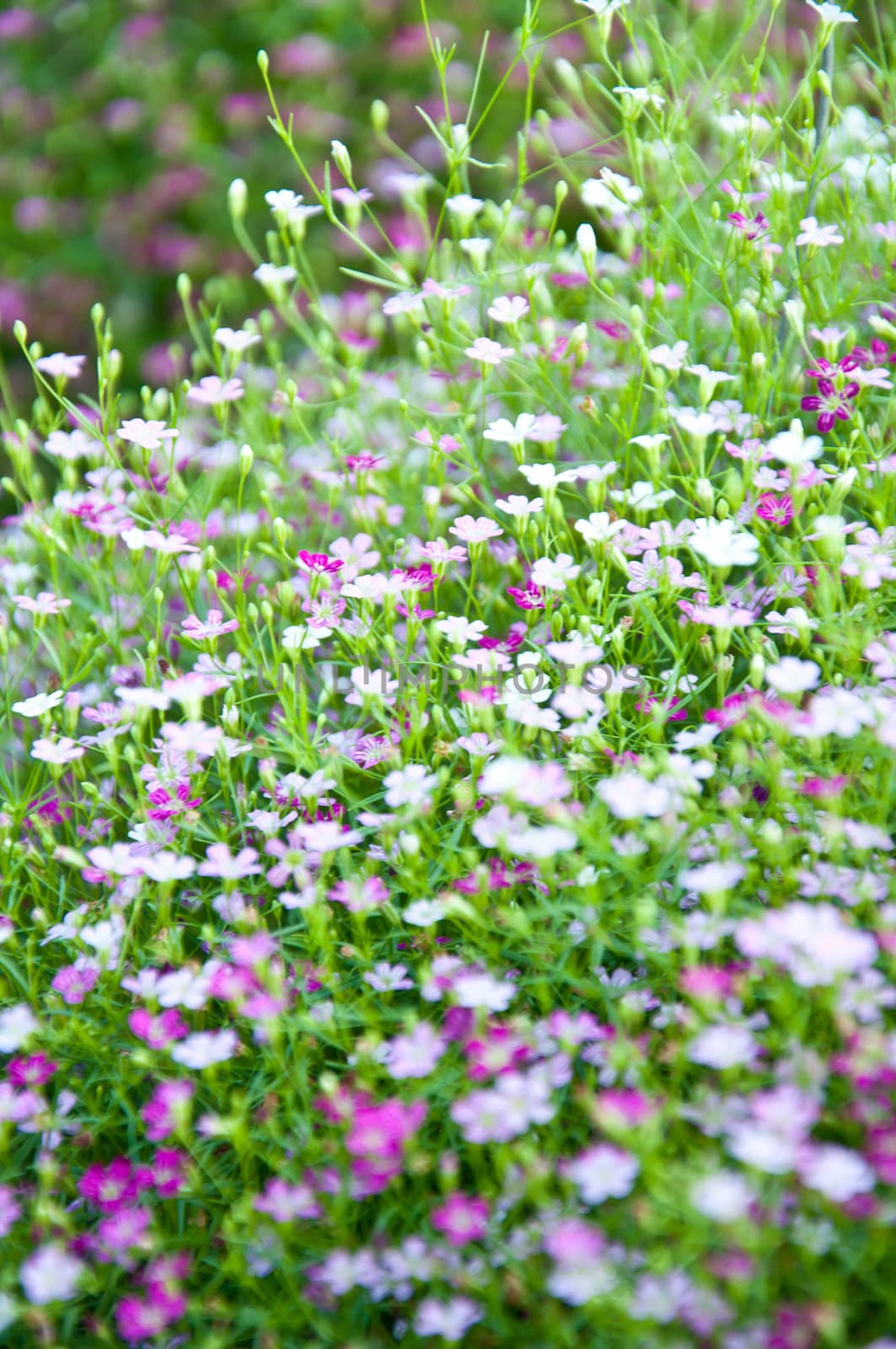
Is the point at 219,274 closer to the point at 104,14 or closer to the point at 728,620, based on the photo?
the point at 104,14

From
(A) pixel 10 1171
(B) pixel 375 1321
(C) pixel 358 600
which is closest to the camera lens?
(B) pixel 375 1321

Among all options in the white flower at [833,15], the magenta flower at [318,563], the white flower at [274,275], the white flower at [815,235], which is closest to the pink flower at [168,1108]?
the magenta flower at [318,563]

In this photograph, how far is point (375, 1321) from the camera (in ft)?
3.42

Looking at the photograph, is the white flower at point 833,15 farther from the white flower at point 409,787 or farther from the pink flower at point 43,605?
the pink flower at point 43,605

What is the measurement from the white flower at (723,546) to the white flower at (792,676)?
5.6 inches

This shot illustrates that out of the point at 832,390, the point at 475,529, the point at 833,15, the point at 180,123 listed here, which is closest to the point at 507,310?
the point at 475,529

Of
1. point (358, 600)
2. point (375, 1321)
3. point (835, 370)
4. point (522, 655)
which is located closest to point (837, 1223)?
point (375, 1321)

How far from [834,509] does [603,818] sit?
18.3 inches

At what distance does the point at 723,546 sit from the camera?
1.24 meters

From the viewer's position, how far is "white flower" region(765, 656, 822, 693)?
3.62 ft

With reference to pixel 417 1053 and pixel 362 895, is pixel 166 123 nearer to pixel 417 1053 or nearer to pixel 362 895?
pixel 362 895

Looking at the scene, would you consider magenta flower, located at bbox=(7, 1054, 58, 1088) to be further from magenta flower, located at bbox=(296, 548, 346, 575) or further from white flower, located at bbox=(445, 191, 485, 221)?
white flower, located at bbox=(445, 191, 485, 221)

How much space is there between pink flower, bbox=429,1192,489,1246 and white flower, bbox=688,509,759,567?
652 mm

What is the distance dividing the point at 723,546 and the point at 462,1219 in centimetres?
70
